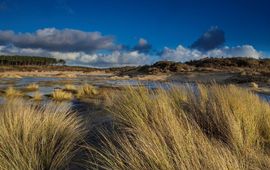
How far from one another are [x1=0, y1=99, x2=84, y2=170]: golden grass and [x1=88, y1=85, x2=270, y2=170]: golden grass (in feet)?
1.19

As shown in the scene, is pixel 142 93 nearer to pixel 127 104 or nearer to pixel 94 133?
pixel 127 104

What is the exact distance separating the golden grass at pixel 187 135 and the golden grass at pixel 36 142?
363mm

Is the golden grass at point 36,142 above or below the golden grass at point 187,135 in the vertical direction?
below

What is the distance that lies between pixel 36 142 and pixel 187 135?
1977mm

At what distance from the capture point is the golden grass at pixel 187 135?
3.09 meters

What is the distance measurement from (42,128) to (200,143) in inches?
87.7

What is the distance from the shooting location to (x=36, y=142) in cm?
439

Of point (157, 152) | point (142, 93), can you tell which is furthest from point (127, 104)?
point (157, 152)

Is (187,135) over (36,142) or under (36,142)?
over

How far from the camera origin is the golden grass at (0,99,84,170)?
389cm

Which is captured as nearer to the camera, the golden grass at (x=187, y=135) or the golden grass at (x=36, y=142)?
the golden grass at (x=187, y=135)

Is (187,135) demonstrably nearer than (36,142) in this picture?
Yes

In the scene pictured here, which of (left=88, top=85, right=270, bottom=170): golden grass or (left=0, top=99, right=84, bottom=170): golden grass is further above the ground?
(left=88, top=85, right=270, bottom=170): golden grass

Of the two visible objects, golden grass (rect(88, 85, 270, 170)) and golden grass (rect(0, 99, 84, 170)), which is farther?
golden grass (rect(0, 99, 84, 170))
